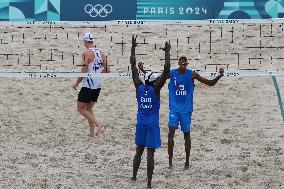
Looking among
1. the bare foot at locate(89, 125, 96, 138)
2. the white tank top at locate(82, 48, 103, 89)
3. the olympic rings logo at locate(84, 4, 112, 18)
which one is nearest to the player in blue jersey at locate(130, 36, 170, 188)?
the white tank top at locate(82, 48, 103, 89)

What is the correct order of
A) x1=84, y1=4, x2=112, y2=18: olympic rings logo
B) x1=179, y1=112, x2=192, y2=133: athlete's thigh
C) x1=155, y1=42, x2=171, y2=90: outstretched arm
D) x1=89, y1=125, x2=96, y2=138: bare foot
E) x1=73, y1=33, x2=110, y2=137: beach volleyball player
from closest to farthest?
x1=155, y1=42, x2=171, y2=90: outstretched arm < x1=179, y1=112, x2=192, y2=133: athlete's thigh < x1=73, y1=33, x2=110, y2=137: beach volleyball player < x1=89, y1=125, x2=96, y2=138: bare foot < x1=84, y1=4, x2=112, y2=18: olympic rings logo

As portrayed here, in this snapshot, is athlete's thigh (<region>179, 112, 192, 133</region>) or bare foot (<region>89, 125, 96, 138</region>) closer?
athlete's thigh (<region>179, 112, 192, 133</region>)

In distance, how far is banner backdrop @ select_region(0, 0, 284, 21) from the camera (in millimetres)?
16141

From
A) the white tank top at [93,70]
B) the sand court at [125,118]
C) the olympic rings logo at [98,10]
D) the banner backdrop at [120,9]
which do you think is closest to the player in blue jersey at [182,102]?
the sand court at [125,118]

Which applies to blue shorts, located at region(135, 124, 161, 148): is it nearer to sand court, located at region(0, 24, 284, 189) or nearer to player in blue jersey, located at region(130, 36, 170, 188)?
player in blue jersey, located at region(130, 36, 170, 188)

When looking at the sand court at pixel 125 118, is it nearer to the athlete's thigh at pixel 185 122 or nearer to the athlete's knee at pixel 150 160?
the athlete's knee at pixel 150 160

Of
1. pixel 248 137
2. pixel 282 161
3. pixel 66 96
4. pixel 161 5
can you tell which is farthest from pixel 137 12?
pixel 282 161

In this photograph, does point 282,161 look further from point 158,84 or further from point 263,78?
point 263,78

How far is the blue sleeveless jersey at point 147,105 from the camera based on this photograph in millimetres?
8797

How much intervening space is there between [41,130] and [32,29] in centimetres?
653

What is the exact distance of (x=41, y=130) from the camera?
39.9 ft

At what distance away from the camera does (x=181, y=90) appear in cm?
971

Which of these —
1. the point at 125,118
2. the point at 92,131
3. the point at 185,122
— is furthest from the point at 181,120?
the point at 125,118

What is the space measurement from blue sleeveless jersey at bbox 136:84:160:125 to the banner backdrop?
743cm
